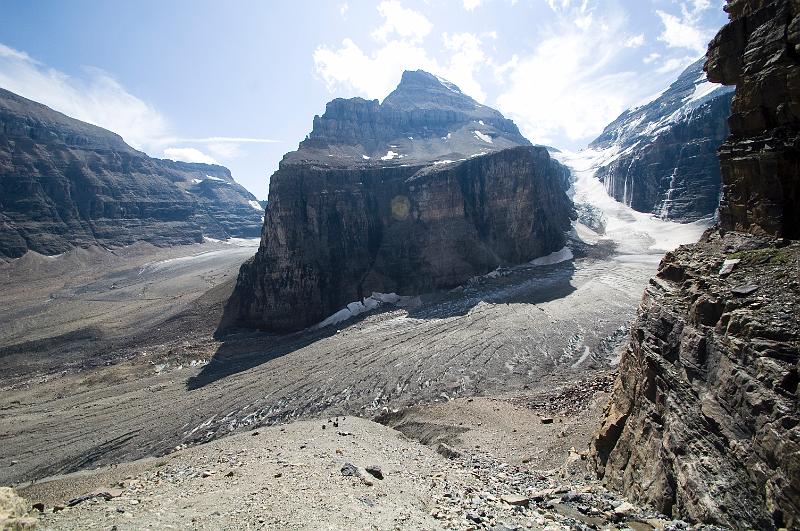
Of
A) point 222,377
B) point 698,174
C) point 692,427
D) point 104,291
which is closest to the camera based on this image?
point 692,427

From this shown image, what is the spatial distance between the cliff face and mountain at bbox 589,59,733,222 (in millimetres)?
83042

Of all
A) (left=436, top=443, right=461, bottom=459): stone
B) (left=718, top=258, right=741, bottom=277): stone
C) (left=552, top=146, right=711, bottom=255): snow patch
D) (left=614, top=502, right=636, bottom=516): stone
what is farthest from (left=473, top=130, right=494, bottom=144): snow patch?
(left=614, top=502, right=636, bottom=516): stone

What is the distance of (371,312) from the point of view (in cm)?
5412

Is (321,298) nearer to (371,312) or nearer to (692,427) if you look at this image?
(371,312)

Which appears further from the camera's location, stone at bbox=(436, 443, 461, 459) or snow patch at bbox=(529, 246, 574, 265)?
snow patch at bbox=(529, 246, 574, 265)

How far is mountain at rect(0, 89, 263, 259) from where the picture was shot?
379ft

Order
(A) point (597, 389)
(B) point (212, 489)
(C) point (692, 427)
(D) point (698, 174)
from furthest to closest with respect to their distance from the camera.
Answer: (D) point (698, 174) < (A) point (597, 389) < (B) point (212, 489) < (C) point (692, 427)

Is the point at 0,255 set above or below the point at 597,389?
above

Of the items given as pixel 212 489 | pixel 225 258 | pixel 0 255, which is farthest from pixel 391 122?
pixel 212 489

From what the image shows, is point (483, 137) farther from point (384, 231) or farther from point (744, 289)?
point (744, 289)

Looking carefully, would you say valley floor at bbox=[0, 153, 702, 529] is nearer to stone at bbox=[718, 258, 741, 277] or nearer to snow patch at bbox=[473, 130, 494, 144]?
stone at bbox=[718, 258, 741, 277]

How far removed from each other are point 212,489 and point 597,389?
2002 cm

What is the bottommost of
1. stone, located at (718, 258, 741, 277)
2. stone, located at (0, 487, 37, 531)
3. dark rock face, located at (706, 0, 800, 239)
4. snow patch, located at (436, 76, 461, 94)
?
stone, located at (0, 487, 37, 531)

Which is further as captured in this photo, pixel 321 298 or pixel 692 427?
pixel 321 298
